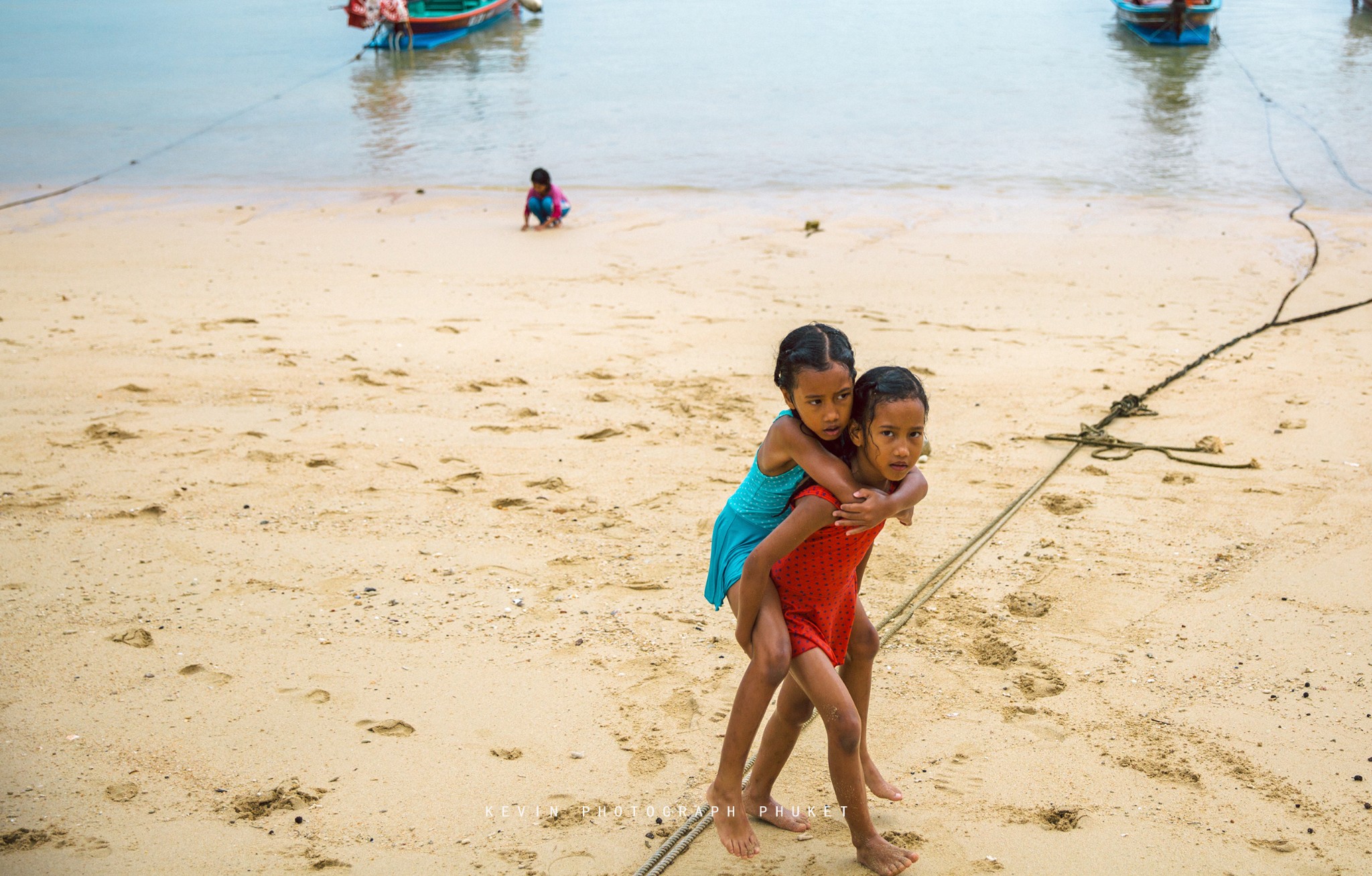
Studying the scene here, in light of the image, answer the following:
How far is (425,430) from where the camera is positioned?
4852 millimetres

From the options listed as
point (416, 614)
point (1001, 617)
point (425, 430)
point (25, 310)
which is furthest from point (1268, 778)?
point (25, 310)

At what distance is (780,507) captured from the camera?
2.35 m

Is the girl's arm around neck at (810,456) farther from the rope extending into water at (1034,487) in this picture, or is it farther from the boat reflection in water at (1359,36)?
the boat reflection in water at (1359,36)

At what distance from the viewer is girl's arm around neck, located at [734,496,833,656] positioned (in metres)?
2.18

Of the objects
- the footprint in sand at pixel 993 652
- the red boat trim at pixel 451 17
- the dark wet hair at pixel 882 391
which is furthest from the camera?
the red boat trim at pixel 451 17

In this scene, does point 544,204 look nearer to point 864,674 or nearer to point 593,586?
point 593,586

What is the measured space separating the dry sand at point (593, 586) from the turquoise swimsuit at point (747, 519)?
0.67m

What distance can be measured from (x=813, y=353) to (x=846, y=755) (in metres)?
0.91

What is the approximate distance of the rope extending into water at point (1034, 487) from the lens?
250 cm

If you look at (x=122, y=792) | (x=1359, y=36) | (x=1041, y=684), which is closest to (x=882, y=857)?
(x=1041, y=684)

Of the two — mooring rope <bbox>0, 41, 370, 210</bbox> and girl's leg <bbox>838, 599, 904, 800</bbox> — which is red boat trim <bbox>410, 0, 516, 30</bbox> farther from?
girl's leg <bbox>838, 599, 904, 800</bbox>

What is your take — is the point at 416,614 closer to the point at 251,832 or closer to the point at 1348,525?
the point at 251,832

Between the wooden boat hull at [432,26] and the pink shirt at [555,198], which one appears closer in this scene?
the pink shirt at [555,198]

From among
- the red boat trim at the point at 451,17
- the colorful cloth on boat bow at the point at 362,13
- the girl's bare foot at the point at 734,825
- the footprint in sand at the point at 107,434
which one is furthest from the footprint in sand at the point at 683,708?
the red boat trim at the point at 451,17
